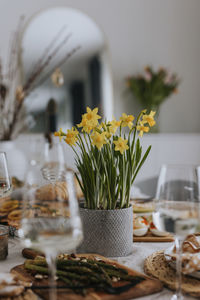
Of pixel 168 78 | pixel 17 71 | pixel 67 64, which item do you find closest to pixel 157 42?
pixel 168 78

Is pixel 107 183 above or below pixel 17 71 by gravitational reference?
below

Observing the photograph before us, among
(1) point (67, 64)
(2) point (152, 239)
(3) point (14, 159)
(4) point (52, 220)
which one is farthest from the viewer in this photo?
(1) point (67, 64)

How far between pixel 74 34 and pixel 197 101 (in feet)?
4.28

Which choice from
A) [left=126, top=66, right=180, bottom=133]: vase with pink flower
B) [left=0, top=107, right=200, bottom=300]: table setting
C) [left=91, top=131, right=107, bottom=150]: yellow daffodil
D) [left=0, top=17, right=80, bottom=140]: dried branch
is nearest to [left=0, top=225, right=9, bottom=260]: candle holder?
[left=0, top=107, right=200, bottom=300]: table setting

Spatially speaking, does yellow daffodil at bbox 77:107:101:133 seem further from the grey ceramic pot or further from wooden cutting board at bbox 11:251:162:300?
wooden cutting board at bbox 11:251:162:300

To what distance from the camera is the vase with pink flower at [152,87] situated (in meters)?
3.10

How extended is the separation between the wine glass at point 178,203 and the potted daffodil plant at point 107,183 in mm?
207

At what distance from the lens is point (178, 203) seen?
642mm

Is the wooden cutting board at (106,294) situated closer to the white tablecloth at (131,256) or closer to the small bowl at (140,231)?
the white tablecloth at (131,256)

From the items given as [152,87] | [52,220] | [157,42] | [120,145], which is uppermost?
[157,42]

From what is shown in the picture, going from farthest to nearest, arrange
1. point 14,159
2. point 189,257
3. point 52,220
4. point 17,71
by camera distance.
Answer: point 17,71
point 14,159
point 189,257
point 52,220

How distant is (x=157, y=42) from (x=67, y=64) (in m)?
0.91

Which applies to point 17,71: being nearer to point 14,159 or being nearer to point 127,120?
point 14,159

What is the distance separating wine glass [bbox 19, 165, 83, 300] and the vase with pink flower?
257cm
